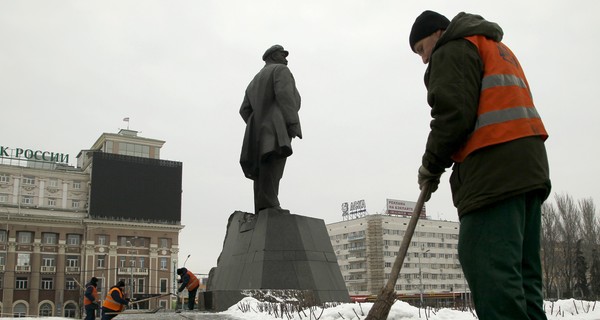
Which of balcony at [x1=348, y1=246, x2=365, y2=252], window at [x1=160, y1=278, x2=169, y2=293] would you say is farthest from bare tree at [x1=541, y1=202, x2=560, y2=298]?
window at [x1=160, y1=278, x2=169, y2=293]

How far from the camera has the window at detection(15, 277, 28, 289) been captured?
59.5 meters

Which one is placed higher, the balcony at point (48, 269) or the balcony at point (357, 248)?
the balcony at point (357, 248)

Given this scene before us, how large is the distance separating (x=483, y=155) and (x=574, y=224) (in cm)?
4945

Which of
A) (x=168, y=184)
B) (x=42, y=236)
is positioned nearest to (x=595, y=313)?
(x=168, y=184)

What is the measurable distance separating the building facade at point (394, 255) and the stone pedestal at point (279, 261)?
62.6 metres

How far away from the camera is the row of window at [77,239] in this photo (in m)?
61.3

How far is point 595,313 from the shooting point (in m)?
6.02

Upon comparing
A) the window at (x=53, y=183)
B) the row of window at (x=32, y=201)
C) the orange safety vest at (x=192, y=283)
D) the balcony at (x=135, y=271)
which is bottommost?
the balcony at (x=135, y=271)

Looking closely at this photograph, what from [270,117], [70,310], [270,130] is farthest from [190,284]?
[70,310]

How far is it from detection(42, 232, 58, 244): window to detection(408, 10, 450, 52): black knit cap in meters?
67.8

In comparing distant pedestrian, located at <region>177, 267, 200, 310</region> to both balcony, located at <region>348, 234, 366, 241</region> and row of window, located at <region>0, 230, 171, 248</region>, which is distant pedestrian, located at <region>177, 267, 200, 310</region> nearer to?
row of window, located at <region>0, 230, 171, 248</region>

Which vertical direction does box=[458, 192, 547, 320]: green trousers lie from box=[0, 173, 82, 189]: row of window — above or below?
below

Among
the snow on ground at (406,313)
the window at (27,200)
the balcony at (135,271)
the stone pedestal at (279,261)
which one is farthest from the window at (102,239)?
the snow on ground at (406,313)

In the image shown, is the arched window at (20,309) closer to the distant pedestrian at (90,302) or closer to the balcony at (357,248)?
the balcony at (357,248)
